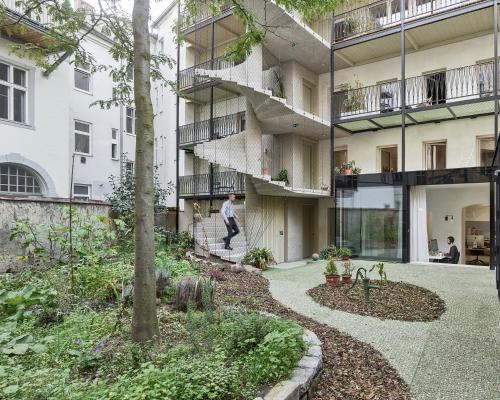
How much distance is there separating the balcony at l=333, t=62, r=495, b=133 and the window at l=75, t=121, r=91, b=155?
36.4 feet

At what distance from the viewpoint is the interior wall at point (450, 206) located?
569 inches

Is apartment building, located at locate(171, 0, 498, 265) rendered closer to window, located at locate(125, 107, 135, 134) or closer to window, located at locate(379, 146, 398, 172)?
window, located at locate(379, 146, 398, 172)

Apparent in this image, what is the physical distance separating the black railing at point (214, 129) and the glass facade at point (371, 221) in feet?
16.6

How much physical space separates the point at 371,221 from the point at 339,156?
399cm

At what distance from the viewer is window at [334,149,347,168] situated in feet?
51.6

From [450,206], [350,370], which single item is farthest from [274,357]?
[450,206]

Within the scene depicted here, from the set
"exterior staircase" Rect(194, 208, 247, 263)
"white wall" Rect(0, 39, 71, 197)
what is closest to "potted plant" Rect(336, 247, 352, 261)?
"exterior staircase" Rect(194, 208, 247, 263)

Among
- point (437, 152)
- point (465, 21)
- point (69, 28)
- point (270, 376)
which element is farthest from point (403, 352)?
point (465, 21)

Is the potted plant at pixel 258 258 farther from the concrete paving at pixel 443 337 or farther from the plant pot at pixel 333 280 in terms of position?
the plant pot at pixel 333 280

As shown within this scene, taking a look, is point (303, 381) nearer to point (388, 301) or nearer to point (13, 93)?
point (388, 301)

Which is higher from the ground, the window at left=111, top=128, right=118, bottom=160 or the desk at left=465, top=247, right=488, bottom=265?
the window at left=111, top=128, right=118, bottom=160

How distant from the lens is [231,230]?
11.9 metres

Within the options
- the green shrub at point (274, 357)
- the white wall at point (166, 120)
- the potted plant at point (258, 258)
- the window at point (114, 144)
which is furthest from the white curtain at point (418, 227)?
the window at point (114, 144)

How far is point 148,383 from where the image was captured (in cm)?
282
